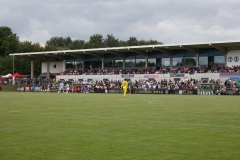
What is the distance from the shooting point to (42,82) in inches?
2886

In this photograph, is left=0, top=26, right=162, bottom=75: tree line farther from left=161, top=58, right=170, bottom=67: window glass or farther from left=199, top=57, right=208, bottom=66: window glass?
left=199, top=57, right=208, bottom=66: window glass

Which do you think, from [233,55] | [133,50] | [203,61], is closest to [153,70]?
[133,50]

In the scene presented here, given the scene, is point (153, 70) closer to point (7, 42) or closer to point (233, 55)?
point (233, 55)

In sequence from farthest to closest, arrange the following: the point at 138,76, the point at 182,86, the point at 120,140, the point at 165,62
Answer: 1. the point at 165,62
2. the point at 138,76
3. the point at 182,86
4. the point at 120,140

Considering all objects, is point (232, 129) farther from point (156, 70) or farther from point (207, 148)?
point (156, 70)

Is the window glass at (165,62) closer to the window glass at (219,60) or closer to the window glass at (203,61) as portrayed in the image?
the window glass at (203,61)

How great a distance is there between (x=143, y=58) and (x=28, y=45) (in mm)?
48599

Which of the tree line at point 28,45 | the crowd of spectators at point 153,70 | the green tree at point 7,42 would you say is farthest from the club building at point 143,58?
the green tree at point 7,42

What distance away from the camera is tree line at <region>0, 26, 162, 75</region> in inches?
3765

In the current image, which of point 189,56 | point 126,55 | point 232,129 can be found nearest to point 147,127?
point 232,129

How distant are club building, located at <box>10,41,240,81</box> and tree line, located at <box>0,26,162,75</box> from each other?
16033 millimetres

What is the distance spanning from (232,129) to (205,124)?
1.54 meters

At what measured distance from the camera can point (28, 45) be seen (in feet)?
353

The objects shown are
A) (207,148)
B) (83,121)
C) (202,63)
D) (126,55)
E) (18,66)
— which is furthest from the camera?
(18,66)
